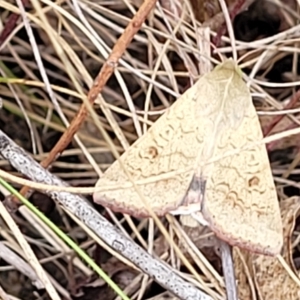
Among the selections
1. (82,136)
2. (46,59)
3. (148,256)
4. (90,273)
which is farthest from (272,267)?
(46,59)

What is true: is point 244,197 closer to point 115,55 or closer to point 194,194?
point 194,194

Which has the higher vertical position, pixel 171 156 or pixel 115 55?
pixel 115 55

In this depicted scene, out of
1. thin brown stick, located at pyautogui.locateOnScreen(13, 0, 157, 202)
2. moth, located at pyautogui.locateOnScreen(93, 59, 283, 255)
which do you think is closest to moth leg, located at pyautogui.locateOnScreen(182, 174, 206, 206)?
moth, located at pyautogui.locateOnScreen(93, 59, 283, 255)

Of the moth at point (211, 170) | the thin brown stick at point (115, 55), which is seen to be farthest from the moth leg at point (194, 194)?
the thin brown stick at point (115, 55)

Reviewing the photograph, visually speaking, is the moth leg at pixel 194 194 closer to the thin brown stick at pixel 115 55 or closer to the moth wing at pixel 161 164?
the moth wing at pixel 161 164

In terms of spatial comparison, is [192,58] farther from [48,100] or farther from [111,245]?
[111,245]

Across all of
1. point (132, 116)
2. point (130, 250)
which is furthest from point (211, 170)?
point (132, 116)

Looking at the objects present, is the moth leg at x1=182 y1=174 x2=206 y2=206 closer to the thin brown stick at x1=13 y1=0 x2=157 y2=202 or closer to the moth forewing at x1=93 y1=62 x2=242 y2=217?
the moth forewing at x1=93 y1=62 x2=242 y2=217
